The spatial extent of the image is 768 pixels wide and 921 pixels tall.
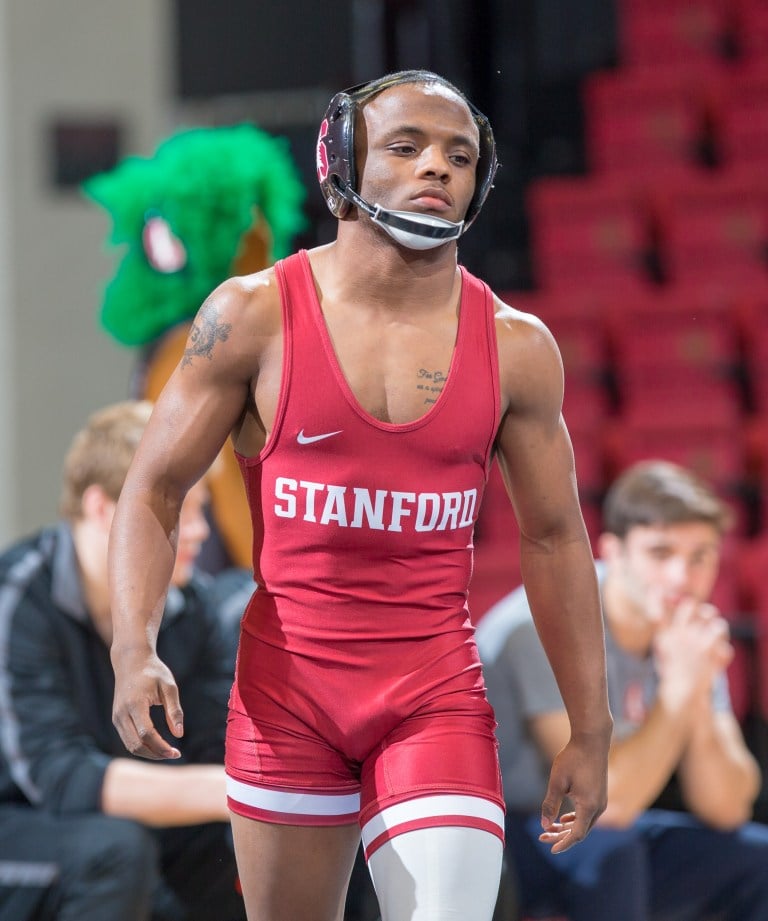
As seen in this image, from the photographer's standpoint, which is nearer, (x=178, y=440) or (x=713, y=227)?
(x=178, y=440)

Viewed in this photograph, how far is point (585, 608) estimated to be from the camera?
1949mm

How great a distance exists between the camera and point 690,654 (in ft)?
10.0

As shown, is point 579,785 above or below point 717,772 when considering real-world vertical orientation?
above

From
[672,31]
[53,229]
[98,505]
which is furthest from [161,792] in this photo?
[672,31]

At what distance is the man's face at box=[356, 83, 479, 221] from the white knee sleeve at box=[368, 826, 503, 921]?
2.49ft

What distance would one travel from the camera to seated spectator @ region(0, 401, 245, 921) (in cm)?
270

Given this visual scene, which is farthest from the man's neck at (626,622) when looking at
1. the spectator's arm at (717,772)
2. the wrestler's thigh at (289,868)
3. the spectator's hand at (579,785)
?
the wrestler's thigh at (289,868)

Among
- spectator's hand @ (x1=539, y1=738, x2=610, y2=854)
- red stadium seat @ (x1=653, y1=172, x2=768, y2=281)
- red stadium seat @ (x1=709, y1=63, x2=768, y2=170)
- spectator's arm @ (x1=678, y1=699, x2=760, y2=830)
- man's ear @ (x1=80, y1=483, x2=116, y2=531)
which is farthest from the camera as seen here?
red stadium seat @ (x1=709, y1=63, x2=768, y2=170)

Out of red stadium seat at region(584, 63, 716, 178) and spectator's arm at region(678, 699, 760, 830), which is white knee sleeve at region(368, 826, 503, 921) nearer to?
spectator's arm at region(678, 699, 760, 830)

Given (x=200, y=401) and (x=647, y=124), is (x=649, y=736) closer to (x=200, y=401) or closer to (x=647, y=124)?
(x=200, y=401)

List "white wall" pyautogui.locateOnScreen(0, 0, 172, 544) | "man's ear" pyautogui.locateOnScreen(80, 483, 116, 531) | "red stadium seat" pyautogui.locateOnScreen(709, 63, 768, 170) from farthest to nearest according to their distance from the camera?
"red stadium seat" pyautogui.locateOnScreen(709, 63, 768, 170)
"white wall" pyautogui.locateOnScreen(0, 0, 172, 544)
"man's ear" pyautogui.locateOnScreen(80, 483, 116, 531)

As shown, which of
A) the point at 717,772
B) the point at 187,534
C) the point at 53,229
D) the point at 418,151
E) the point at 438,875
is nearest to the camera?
the point at 438,875

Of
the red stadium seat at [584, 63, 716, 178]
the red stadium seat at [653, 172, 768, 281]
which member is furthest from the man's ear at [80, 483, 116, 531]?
the red stadium seat at [584, 63, 716, 178]

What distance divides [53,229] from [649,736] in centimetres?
382
